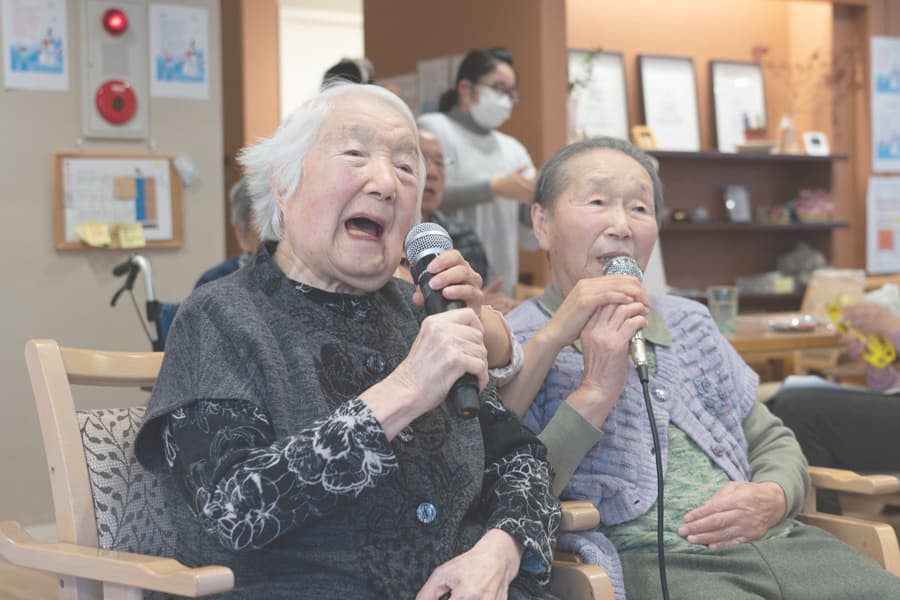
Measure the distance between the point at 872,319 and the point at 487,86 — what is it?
74.2 inches

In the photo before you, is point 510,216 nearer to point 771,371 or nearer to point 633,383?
point 771,371

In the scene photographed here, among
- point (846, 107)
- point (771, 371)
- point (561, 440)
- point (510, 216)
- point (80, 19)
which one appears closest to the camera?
point (561, 440)

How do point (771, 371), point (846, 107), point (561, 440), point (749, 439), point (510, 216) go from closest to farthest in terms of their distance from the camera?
1. point (561, 440)
2. point (749, 439)
3. point (510, 216)
4. point (771, 371)
5. point (846, 107)

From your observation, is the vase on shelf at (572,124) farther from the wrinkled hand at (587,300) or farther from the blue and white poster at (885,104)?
the wrinkled hand at (587,300)

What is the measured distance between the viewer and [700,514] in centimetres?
193

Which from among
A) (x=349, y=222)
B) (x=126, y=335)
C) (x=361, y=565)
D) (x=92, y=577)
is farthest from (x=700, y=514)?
(x=126, y=335)

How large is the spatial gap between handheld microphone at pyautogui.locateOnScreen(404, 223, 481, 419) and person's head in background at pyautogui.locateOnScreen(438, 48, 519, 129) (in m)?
3.08

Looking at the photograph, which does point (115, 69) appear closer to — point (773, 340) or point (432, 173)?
point (432, 173)

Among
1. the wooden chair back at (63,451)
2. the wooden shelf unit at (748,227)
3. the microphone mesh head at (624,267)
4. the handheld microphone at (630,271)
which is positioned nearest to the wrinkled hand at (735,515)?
the handheld microphone at (630,271)

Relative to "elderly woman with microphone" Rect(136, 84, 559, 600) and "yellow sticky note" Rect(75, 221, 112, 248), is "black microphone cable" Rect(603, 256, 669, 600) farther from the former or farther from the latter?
"yellow sticky note" Rect(75, 221, 112, 248)

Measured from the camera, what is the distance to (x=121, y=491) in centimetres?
176

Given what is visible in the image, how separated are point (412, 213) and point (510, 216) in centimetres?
315

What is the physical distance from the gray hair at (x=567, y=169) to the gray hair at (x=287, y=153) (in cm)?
42

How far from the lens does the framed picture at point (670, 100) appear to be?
23.2ft
